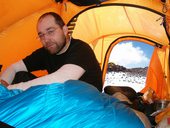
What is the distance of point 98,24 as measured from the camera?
11.4 ft

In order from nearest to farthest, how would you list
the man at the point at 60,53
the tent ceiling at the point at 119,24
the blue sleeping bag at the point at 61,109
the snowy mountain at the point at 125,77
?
the blue sleeping bag at the point at 61,109 → the man at the point at 60,53 → the tent ceiling at the point at 119,24 → the snowy mountain at the point at 125,77

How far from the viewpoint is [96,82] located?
2137 mm

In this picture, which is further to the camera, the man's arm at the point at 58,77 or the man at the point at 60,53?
the man at the point at 60,53

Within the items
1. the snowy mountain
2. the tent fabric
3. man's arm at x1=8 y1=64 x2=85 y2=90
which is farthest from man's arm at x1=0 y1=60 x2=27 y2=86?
the snowy mountain

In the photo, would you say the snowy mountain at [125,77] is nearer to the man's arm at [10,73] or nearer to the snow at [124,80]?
the snow at [124,80]

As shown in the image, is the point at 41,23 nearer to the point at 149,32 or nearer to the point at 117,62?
the point at 149,32

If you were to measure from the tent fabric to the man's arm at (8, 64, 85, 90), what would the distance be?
86 centimetres

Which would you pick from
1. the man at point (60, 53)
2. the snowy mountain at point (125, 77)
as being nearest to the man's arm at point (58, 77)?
the man at point (60, 53)

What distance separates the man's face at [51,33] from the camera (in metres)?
2.03

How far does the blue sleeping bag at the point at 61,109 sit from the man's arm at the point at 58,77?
0.92 feet

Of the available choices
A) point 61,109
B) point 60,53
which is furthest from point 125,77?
point 61,109

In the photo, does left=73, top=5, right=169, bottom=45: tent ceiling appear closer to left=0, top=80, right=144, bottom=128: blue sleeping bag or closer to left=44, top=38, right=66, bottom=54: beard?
left=44, top=38, right=66, bottom=54: beard

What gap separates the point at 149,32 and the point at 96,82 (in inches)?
54.0

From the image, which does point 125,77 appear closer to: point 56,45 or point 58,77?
point 56,45
